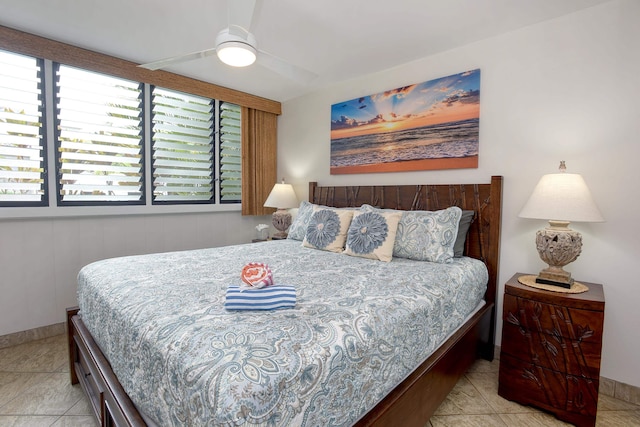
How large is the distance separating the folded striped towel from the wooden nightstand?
1420 mm

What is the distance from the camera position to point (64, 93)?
270 cm

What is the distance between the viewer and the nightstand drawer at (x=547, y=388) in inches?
64.5

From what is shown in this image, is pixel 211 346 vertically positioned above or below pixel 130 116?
Result: below


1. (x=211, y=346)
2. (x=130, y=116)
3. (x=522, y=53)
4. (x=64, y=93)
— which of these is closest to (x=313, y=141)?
(x=130, y=116)

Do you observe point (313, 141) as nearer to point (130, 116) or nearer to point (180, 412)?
point (130, 116)

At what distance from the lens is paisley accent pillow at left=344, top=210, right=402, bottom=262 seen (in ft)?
7.32

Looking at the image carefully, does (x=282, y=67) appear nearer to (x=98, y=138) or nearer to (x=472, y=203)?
(x=472, y=203)

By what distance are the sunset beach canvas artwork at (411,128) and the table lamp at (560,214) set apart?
68 cm

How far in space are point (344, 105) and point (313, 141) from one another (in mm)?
593

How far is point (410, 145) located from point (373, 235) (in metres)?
1.02

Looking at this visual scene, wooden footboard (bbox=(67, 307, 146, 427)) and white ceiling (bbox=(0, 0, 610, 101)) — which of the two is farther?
white ceiling (bbox=(0, 0, 610, 101))

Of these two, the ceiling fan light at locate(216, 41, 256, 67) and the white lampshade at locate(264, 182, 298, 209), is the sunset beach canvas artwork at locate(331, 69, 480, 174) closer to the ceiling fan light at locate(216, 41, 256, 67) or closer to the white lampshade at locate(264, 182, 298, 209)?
the white lampshade at locate(264, 182, 298, 209)

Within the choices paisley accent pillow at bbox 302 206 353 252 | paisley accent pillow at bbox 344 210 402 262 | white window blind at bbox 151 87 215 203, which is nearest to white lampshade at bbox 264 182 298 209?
white window blind at bbox 151 87 215 203

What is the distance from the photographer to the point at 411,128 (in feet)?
9.20
